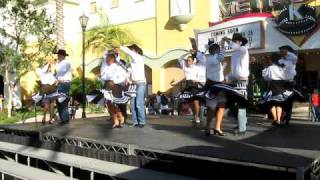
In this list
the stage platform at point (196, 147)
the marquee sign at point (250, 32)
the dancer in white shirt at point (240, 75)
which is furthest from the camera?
the marquee sign at point (250, 32)

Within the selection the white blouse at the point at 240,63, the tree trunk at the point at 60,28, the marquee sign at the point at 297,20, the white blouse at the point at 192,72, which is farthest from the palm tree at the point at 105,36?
the white blouse at the point at 240,63

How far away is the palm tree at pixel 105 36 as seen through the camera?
26016mm

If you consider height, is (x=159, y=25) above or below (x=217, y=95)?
above

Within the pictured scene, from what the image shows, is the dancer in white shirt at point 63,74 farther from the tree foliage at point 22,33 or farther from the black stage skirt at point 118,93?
the tree foliage at point 22,33

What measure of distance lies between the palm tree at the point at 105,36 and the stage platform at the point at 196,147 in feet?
51.0

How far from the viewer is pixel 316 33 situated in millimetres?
18672

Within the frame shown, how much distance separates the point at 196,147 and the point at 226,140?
0.92 m

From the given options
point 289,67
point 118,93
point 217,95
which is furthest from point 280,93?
point 118,93

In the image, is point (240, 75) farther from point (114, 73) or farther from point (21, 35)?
point (21, 35)

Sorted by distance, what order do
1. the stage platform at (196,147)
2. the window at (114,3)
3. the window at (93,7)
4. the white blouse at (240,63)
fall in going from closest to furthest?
the stage platform at (196,147)
the white blouse at (240,63)
the window at (114,3)
the window at (93,7)

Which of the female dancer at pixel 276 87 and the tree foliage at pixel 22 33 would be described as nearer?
the female dancer at pixel 276 87

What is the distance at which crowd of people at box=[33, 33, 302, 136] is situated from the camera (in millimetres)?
8820

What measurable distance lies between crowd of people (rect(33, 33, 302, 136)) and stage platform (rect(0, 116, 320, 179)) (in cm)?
43

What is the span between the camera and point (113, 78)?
10469 mm
